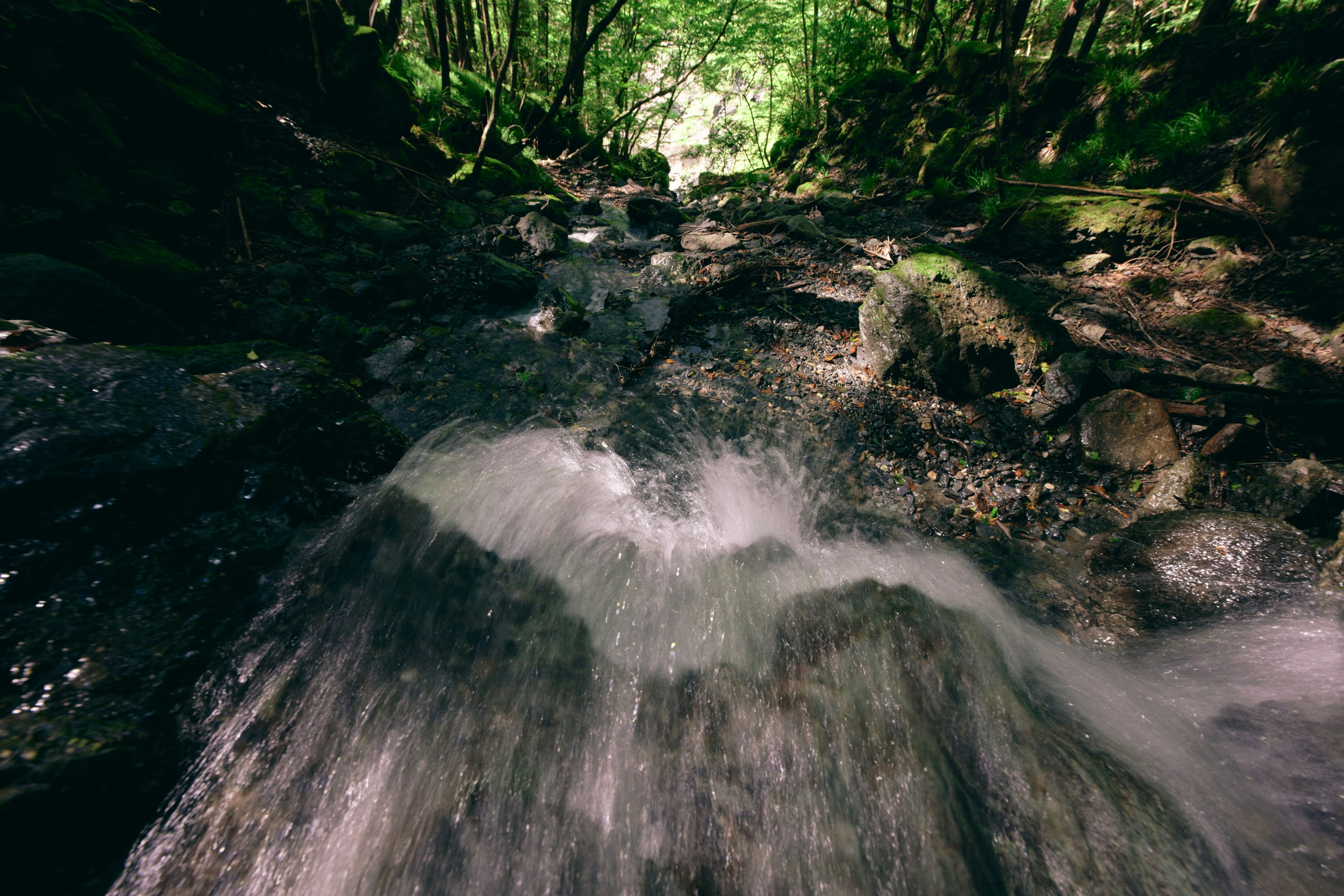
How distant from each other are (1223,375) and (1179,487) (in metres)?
1.28

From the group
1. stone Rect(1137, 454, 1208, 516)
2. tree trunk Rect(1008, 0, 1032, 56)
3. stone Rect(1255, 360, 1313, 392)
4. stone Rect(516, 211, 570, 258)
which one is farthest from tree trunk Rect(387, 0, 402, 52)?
stone Rect(1255, 360, 1313, 392)

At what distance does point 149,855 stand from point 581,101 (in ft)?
55.8

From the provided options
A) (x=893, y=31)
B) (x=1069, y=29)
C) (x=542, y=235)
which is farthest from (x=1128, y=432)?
(x=893, y=31)

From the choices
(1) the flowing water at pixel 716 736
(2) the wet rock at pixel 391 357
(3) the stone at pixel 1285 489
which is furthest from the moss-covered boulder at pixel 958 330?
(2) the wet rock at pixel 391 357

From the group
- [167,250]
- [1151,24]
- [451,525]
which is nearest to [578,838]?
[451,525]

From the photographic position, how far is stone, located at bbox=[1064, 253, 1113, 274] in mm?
5082

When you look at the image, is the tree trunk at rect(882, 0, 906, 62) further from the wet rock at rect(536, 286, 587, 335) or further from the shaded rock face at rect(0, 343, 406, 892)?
the shaded rock face at rect(0, 343, 406, 892)

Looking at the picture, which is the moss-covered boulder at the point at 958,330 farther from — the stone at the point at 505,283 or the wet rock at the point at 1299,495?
the stone at the point at 505,283

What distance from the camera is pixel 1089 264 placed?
5.18 metres

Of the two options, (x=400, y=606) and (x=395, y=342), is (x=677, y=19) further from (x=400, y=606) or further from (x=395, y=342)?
(x=400, y=606)

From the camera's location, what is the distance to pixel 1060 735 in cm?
217

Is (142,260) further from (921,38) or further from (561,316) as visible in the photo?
(921,38)

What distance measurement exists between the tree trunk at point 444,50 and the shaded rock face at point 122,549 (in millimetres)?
9297

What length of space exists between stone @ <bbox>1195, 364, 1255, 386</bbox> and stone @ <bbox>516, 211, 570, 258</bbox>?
7507 millimetres
